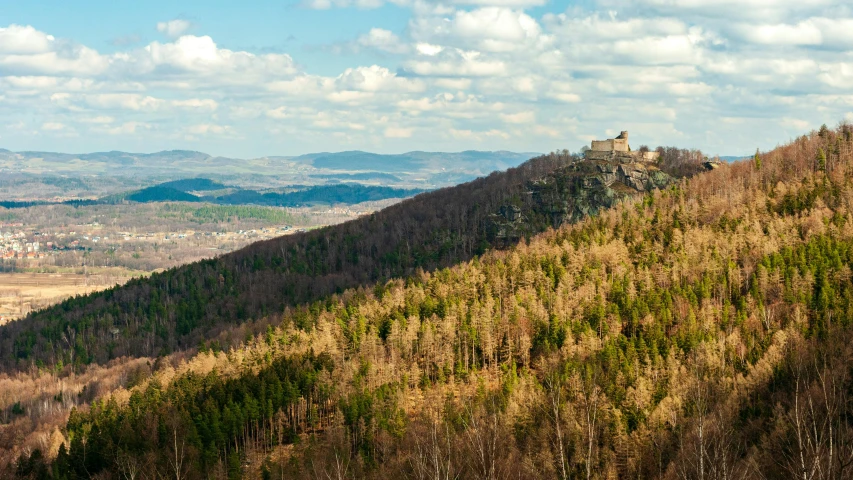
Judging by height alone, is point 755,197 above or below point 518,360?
above

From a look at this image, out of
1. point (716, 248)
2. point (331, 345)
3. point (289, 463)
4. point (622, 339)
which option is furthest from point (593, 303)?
point (289, 463)

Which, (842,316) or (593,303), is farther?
(593,303)

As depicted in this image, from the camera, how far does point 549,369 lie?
110250 millimetres

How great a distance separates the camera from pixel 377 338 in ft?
425

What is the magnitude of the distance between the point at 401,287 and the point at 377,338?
35001mm

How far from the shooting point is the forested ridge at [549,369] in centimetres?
8794

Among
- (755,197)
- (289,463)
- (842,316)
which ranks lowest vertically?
(289,463)

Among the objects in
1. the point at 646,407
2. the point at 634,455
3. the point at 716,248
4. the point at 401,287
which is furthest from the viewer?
the point at 401,287

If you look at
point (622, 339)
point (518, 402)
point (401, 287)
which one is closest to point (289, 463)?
point (518, 402)

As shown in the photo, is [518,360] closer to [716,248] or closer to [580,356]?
[580,356]

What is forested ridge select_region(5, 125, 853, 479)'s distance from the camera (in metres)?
87.9

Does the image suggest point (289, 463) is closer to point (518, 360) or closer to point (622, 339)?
point (518, 360)

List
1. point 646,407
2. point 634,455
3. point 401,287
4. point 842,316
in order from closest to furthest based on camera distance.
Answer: point 634,455, point 646,407, point 842,316, point 401,287

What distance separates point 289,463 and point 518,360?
38.4 meters
